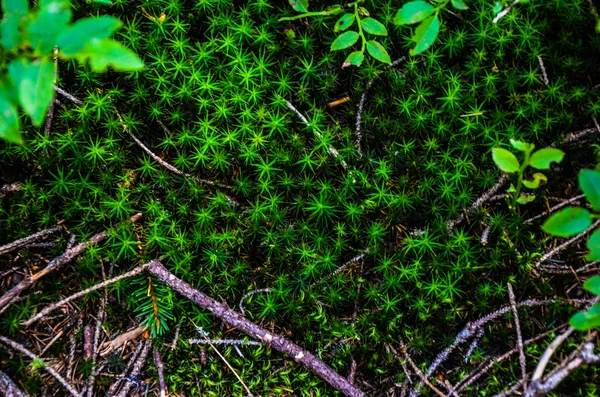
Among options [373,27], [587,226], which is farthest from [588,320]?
[373,27]

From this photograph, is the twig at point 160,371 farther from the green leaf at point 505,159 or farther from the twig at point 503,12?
the twig at point 503,12

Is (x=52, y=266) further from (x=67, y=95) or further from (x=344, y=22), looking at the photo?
(x=344, y=22)

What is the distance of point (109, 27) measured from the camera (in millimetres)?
2127

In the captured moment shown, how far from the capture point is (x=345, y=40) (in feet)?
10.2

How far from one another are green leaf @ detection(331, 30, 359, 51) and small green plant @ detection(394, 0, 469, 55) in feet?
1.02

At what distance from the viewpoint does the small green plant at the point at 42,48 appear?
2033 millimetres

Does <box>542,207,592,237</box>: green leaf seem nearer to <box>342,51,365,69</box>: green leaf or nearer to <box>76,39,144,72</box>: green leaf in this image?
<box>342,51,365,69</box>: green leaf

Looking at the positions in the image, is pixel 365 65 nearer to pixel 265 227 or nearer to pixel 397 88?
pixel 397 88

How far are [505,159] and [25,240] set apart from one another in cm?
286

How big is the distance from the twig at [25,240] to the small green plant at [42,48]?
1.02 meters

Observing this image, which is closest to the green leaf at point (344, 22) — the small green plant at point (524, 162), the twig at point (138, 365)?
the small green plant at point (524, 162)

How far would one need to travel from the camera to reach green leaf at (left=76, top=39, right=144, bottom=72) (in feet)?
6.79

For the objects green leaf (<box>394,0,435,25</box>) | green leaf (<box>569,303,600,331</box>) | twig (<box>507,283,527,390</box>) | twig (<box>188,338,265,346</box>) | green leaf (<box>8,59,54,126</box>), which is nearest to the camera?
green leaf (<box>8,59,54,126</box>)

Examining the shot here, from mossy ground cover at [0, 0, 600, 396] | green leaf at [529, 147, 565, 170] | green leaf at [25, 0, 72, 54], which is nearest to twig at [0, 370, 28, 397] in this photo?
mossy ground cover at [0, 0, 600, 396]
